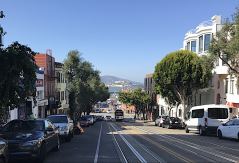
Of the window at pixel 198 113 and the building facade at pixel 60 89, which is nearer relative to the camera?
the window at pixel 198 113

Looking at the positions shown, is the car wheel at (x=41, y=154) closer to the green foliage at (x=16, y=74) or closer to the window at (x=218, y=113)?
the green foliage at (x=16, y=74)

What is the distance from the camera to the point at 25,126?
16688 millimetres

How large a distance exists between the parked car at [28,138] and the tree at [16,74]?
2.05 metres

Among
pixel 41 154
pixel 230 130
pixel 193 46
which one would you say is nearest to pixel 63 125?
pixel 41 154

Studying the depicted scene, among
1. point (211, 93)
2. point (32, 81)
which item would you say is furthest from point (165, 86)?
point (32, 81)

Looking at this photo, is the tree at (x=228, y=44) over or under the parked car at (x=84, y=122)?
over

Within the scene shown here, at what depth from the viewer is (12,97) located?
1925cm

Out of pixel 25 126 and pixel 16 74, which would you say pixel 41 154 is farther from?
pixel 16 74

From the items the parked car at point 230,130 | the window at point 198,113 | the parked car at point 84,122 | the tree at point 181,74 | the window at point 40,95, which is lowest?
A: the parked car at point 84,122

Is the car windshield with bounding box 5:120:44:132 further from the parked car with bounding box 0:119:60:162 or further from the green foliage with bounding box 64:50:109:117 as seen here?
the green foliage with bounding box 64:50:109:117

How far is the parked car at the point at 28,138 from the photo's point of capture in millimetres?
14672

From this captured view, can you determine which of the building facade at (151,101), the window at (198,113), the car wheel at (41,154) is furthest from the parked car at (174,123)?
the building facade at (151,101)

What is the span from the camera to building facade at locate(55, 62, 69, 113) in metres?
72.2

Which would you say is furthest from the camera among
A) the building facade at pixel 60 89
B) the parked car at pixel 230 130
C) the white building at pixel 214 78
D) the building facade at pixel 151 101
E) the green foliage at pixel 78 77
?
the building facade at pixel 151 101
